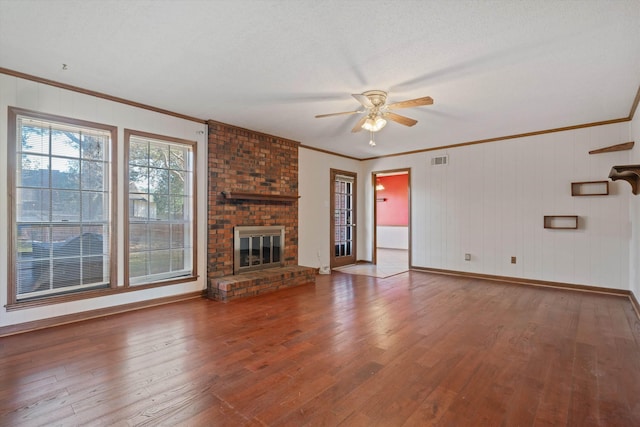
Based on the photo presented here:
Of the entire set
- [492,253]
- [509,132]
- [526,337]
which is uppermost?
[509,132]

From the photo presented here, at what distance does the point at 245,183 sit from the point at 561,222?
511cm

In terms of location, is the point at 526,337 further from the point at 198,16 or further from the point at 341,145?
the point at 341,145

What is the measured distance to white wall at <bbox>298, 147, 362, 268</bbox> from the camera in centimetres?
622

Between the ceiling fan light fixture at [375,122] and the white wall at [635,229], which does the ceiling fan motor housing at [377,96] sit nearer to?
the ceiling fan light fixture at [375,122]

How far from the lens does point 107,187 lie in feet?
12.4

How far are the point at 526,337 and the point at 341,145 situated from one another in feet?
14.4

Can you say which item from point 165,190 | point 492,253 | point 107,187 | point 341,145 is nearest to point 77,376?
point 107,187

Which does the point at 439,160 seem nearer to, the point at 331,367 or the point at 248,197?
the point at 248,197

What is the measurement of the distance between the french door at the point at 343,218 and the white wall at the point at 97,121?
3045 mm

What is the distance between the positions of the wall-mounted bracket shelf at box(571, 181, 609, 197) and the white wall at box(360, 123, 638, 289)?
79 millimetres

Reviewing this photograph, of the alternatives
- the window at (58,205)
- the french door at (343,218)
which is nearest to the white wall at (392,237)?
the french door at (343,218)

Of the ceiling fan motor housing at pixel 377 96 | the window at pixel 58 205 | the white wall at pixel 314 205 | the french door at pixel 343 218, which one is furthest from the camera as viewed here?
the french door at pixel 343 218

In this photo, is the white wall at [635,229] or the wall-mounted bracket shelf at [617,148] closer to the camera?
the white wall at [635,229]

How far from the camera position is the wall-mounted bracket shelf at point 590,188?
4.66m
